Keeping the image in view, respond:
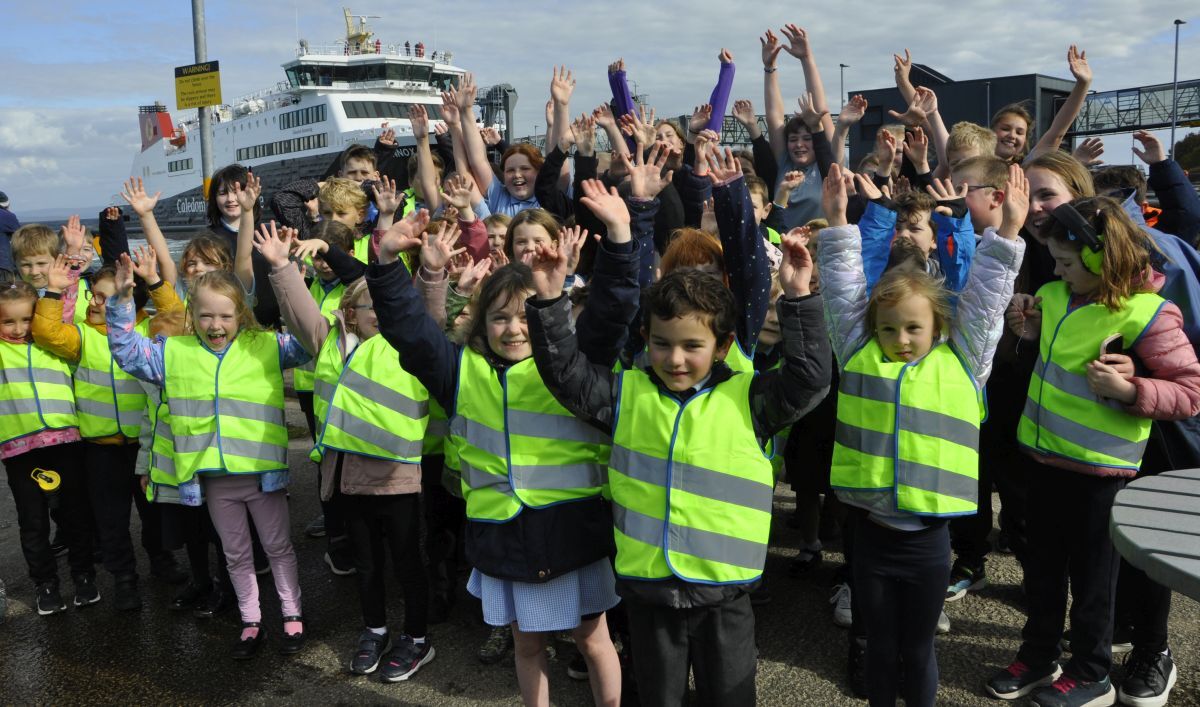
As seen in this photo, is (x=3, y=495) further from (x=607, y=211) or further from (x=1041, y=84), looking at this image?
(x=1041, y=84)

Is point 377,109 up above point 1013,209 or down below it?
above

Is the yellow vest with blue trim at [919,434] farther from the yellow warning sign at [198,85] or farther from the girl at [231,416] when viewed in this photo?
the yellow warning sign at [198,85]

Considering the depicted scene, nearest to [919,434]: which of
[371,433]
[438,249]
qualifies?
[438,249]

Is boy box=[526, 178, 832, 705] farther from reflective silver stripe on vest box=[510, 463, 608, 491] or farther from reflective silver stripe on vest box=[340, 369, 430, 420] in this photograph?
reflective silver stripe on vest box=[340, 369, 430, 420]

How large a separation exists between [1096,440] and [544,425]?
1783mm

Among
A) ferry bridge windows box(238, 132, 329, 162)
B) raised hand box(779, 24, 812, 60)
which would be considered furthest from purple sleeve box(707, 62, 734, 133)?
ferry bridge windows box(238, 132, 329, 162)

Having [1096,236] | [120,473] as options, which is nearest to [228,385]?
[120,473]

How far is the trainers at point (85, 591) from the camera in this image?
4254 mm

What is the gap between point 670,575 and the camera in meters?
2.36

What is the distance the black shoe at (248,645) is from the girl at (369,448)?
460 millimetres

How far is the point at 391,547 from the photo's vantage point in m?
3.57

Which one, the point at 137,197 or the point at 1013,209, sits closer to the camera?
the point at 1013,209

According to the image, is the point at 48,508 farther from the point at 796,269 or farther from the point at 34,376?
the point at 796,269

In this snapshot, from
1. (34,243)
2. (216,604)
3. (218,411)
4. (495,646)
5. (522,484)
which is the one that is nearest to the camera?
(522,484)
